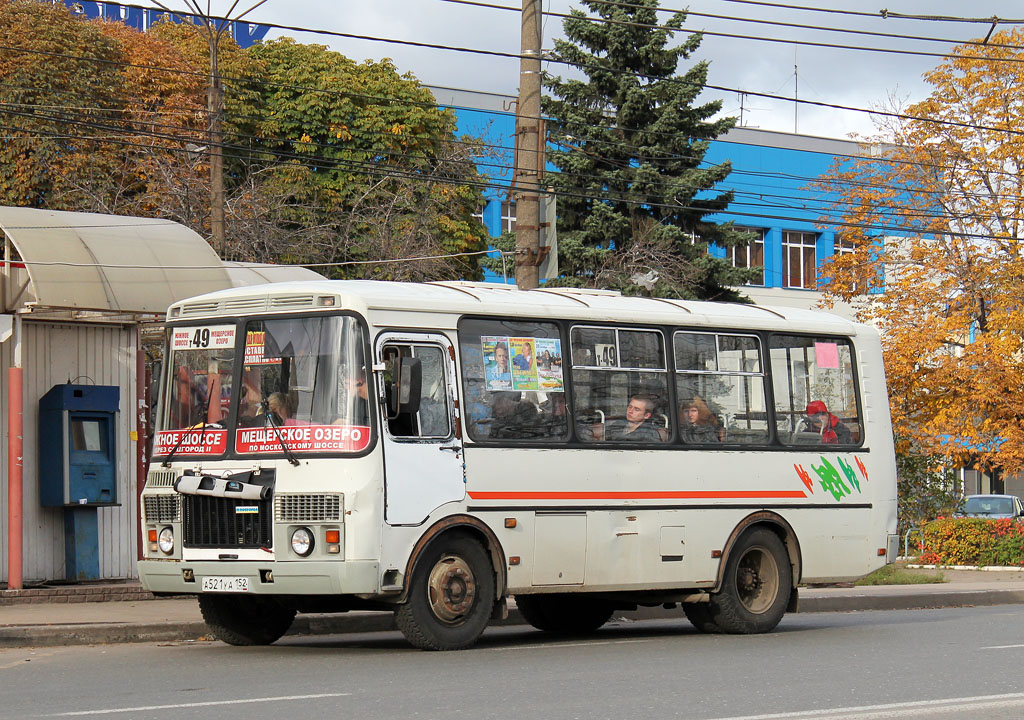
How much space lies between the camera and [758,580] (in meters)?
14.6

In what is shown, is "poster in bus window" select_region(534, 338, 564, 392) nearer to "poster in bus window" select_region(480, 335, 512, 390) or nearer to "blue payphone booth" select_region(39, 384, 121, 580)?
"poster in bus window" select_region(480, 335, 512, 390)

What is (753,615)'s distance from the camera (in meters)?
14.4

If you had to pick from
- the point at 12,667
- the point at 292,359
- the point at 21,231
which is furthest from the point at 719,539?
the point at 21,231

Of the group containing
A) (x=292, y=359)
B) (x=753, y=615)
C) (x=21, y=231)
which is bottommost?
(x=753, y=615)

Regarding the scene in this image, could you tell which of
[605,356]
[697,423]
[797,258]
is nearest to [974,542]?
[697,423]

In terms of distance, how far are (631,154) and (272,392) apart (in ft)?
85.6

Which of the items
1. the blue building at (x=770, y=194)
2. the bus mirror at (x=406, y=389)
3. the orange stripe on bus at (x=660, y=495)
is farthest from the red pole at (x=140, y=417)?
the blue building at (x=770, y=194)

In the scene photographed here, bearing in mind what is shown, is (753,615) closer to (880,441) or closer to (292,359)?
(880,441)

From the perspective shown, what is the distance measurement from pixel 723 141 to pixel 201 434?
41671 mm

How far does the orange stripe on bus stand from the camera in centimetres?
1239

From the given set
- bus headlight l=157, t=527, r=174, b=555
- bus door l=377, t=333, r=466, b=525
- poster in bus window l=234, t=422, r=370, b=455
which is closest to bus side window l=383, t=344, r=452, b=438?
bus door l=377, t=333, r=466, b=525

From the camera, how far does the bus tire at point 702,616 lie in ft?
47.2

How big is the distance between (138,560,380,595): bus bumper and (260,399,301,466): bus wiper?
2.62 feet

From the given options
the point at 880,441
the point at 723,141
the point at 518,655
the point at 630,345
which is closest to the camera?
the point at 518,655
